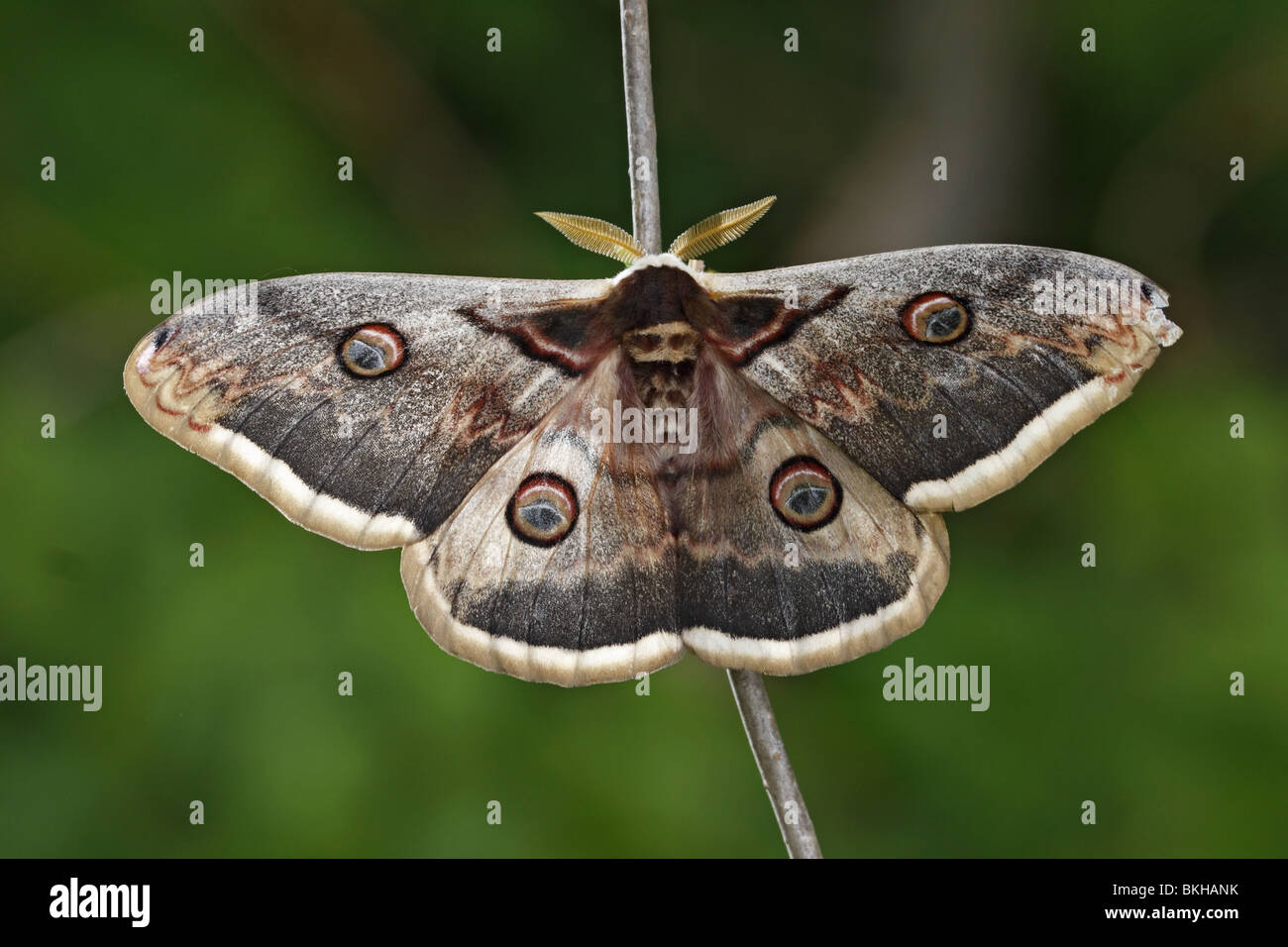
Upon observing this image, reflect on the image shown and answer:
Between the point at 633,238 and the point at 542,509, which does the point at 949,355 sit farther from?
the point at 542,509

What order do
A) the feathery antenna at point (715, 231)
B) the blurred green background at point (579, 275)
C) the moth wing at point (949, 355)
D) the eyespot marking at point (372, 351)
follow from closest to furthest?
1. the feathery antenna at point (715, 231)
2. the moth wing at point (949, 355)
3. the eyespot marking at point (372, 351)
4. the blurred green background at point (579, 275)

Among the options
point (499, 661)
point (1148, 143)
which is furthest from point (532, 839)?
point (1148, 143)

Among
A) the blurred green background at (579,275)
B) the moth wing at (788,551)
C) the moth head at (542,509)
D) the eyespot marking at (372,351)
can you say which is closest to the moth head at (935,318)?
the moth wing at (788,551)

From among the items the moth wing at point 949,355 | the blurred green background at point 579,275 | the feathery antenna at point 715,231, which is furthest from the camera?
the blurred green background at point 579,275

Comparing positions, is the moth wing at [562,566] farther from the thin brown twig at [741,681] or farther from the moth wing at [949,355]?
the moth wing at [949,355]

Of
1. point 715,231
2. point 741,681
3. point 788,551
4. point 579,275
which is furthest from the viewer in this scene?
point 579,275

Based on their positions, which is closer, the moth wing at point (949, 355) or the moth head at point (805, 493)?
the moth wing at point (949, 355)

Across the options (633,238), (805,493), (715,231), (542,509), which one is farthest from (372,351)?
(805,493)

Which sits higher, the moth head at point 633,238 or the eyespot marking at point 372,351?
the moth head at point 633,238

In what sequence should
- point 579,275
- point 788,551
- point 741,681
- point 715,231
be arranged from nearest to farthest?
point 715,231
point 741,681
point 788,551
point 579,275
